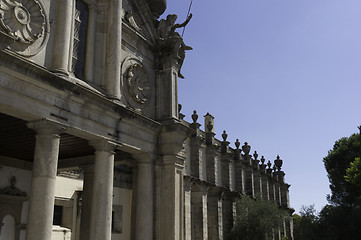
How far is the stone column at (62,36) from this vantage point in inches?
359

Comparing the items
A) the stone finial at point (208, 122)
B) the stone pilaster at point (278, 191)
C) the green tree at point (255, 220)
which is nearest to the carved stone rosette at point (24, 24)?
the stone finial at point (208, 122)

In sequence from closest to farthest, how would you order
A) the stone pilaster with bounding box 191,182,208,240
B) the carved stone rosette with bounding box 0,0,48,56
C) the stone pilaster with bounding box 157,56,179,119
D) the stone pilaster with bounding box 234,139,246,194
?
the carved stone rosette with bounding box 0,0,48,56 < the stone pilaster with bounding box 157,56,179,119 < the stone pilaster with bounding box 191,182,208,240 < the stone pilaster with bounding box 234,139,246,194

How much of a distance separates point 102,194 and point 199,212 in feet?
65.3

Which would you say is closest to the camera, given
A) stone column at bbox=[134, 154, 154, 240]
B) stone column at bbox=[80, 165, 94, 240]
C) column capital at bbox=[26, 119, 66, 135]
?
column capital at bbox=[26, 119, 66, 135]

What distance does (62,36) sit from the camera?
934cm

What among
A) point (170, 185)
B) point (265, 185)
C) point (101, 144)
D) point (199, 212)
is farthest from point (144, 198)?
point (265, 185)

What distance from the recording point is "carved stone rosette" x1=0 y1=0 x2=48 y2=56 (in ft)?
27.0

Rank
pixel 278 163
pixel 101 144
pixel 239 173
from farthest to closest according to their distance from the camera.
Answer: pixel 278 163, pixel 239 173, pixel 101 144

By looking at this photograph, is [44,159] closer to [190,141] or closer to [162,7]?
[162,7]

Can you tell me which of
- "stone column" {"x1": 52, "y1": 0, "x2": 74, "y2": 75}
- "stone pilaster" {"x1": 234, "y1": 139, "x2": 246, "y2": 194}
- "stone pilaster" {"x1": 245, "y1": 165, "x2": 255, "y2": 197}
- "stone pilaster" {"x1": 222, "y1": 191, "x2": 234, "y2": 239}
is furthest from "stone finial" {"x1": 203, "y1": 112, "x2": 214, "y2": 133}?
"stone column" {"x1": 52, "y1": 0, "x2": 74, "y2": 75}

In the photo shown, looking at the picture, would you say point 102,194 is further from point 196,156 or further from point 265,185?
point 265,185

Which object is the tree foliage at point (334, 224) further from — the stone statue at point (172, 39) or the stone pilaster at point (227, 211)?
the stone statue at point (172, 39)

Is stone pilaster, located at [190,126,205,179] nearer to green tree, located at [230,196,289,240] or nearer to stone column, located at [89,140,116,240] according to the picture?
green tree, located at [230,196,289,240]

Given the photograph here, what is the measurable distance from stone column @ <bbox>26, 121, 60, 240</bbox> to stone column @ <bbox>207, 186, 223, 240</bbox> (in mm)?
23615
